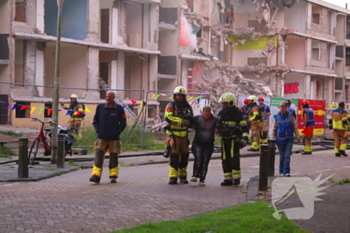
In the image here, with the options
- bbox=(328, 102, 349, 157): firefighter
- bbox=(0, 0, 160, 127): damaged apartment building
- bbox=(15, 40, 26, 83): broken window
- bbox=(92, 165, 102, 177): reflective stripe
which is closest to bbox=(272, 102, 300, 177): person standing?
bbox=(92, 165, 102, 177): reflective stripe

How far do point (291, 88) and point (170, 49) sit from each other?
16.2 m

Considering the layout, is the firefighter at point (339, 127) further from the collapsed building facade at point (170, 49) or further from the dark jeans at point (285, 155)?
the collapsed building facade at point (170, 49)

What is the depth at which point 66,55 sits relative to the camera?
34.0 metres

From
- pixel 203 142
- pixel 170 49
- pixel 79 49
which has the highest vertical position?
pixel 170 49

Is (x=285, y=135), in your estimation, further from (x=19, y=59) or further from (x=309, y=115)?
(x=19, y=59)

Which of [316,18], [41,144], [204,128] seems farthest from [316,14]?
[204,128]

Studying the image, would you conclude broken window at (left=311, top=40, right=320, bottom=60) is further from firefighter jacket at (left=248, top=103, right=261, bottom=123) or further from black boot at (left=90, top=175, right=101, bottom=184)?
black boot at (left=90, top=175, right=101, bottom=184)

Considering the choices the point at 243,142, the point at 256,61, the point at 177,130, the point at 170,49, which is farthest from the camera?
the point at 256,61

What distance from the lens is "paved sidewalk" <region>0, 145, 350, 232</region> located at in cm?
682

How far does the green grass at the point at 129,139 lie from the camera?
18188 mm

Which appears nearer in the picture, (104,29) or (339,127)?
(339,127)

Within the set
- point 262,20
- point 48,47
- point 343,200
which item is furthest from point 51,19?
point 343,200
